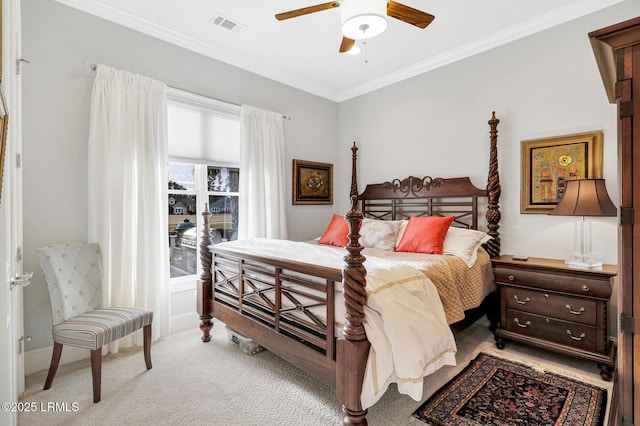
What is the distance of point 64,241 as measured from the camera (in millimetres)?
2641

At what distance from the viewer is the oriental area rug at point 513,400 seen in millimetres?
1887

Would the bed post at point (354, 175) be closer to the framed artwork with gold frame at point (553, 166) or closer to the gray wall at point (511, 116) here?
the gray wall at point (511, 116)

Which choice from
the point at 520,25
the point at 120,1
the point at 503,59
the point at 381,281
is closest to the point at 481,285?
the point at 381,281

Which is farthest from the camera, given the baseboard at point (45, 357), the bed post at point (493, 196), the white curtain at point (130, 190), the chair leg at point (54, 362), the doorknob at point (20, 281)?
the bed post at point (493, 196)

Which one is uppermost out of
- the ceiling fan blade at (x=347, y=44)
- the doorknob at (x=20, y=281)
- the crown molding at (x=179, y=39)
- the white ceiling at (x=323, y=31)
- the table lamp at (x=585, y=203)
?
the white ceiling at (x=323, y=31)

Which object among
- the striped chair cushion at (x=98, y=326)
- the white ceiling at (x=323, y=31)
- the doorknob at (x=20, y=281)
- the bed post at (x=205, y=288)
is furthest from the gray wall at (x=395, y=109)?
the doorknob at (x=20, y=281)

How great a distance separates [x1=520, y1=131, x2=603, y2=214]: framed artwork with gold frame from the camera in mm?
2752

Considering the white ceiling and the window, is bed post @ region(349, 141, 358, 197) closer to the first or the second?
the white ceiling

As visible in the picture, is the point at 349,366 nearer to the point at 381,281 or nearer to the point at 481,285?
the point at 381,281

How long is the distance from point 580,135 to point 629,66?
212cm

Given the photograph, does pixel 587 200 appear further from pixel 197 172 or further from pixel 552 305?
pixel 197 172

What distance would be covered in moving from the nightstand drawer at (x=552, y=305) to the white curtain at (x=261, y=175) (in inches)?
103

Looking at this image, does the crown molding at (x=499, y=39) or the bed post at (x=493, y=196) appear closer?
the crown molding at (x=499, y=39)

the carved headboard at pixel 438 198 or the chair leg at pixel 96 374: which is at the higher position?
the carved headboard at pixel 438 198
